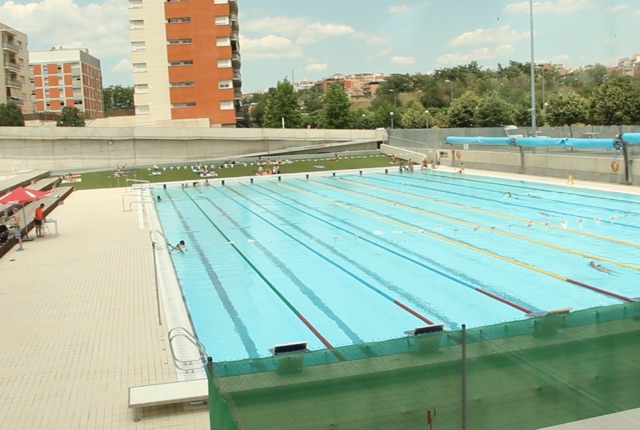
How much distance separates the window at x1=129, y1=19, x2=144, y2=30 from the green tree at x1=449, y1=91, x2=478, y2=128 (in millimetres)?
27785

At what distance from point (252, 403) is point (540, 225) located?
1535cm

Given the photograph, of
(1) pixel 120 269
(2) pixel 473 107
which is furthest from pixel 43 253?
(2) pixel 473 107

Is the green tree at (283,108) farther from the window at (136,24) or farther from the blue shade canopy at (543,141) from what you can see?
the blue shade canopy at (543,141)

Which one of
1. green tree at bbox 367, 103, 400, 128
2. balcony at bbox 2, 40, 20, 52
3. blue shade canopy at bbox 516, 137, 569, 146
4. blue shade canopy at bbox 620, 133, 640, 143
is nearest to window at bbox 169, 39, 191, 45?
balcony at bbox 2, 40, 20, 52

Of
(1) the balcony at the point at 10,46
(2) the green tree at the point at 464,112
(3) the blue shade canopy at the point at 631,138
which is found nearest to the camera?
(3) the blue shade canopy at the point at 631,138

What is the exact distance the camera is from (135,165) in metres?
47.7

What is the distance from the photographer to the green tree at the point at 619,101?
43469 mm

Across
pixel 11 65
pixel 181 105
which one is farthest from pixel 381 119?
pixel 11 65

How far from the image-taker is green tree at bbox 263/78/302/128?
2434 inches

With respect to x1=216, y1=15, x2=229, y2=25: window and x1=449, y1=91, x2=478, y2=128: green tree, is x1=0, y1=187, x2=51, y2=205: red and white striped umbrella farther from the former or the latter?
x1=449, y1=91, x2=478, y2=128: green tree

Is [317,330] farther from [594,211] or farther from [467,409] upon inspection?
[594,211]

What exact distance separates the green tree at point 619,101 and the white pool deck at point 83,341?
121 feet

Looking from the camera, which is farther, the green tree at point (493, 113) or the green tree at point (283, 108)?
the green tree at point (283, 108)

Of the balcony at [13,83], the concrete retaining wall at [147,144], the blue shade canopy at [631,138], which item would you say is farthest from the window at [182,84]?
the blue shade canopy at [631,138]
